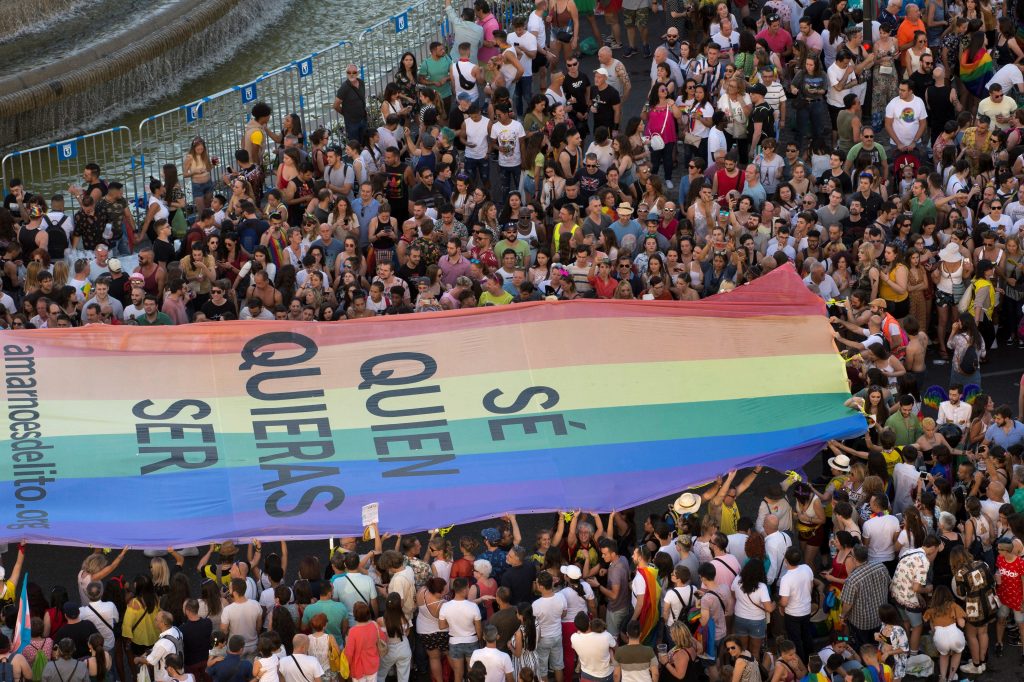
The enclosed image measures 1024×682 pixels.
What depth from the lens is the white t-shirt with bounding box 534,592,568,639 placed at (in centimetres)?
1373

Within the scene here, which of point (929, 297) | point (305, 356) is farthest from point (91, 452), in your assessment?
point (929, 297)

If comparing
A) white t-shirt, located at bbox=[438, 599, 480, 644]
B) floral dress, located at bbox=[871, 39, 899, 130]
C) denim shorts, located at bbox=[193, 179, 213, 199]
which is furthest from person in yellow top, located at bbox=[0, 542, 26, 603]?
floral dress, located at bbox=[871, 39, 899, 130]

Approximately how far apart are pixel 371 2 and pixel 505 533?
68.7ft

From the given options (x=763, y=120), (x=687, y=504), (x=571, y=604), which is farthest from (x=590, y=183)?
(x=571, y=604)

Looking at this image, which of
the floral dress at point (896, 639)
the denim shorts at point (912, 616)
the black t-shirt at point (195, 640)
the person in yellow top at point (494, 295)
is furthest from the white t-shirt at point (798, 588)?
the person in yellow top at point (494, 295)

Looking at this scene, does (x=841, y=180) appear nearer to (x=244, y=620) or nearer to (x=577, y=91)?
(x=577, y=91)

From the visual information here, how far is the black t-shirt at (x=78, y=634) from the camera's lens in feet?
44.8

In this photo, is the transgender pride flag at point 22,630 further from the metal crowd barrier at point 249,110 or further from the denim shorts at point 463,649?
the metal crowd barrier at point 249,110

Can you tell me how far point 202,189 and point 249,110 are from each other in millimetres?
3827

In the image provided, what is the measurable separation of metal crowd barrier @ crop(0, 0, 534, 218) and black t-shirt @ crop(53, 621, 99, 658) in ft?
35.1

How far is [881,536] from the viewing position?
14328mm

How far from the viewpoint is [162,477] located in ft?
49.0

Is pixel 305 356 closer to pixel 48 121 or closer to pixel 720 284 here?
pixel 720 284

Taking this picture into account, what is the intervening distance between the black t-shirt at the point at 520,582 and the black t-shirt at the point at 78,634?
349 centimetres
